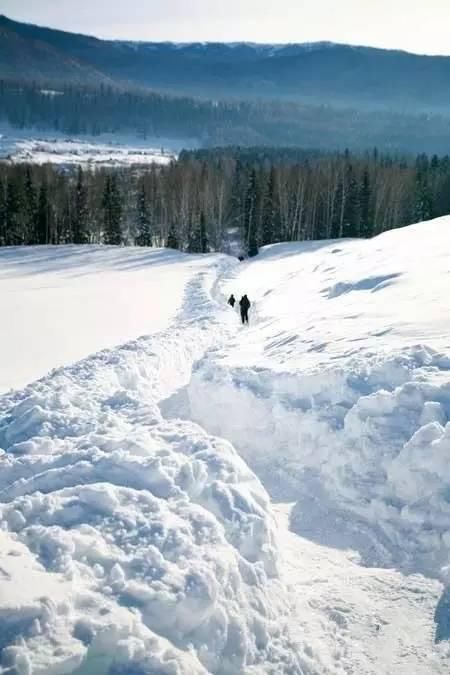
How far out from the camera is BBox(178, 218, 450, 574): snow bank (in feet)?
23.6

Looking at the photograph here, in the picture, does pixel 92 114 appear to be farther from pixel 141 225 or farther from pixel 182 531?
pixel 182 531

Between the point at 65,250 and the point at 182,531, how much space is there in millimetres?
36617

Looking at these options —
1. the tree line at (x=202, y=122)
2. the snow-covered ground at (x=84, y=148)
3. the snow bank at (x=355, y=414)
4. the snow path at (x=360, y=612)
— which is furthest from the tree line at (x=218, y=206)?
the tree line at (x=202, y=122)

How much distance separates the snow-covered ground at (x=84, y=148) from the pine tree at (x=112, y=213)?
32114 mm

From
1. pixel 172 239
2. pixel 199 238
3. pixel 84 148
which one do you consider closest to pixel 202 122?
pixel 84 148

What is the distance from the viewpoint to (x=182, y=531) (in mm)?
5930

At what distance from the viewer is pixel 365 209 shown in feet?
152

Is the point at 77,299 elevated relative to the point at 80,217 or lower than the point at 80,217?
lower

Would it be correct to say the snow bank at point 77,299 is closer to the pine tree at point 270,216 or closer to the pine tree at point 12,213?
the pine tree at point 12,213

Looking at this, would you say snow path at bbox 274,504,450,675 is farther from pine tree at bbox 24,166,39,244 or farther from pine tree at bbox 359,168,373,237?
pine tree at bbox 24,166,39,244

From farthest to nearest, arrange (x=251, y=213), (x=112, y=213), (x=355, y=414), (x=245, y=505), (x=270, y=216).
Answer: (x=251, y=213) → (x=112, y=213) → (x=270, y=216) → (x=355, y=414) → (x=245, y=505)

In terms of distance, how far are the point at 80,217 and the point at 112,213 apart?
2.75 meters

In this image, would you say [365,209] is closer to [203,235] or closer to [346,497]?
[203,235]

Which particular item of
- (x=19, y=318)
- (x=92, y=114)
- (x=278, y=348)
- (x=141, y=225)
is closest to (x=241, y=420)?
(x=278, y=348)
